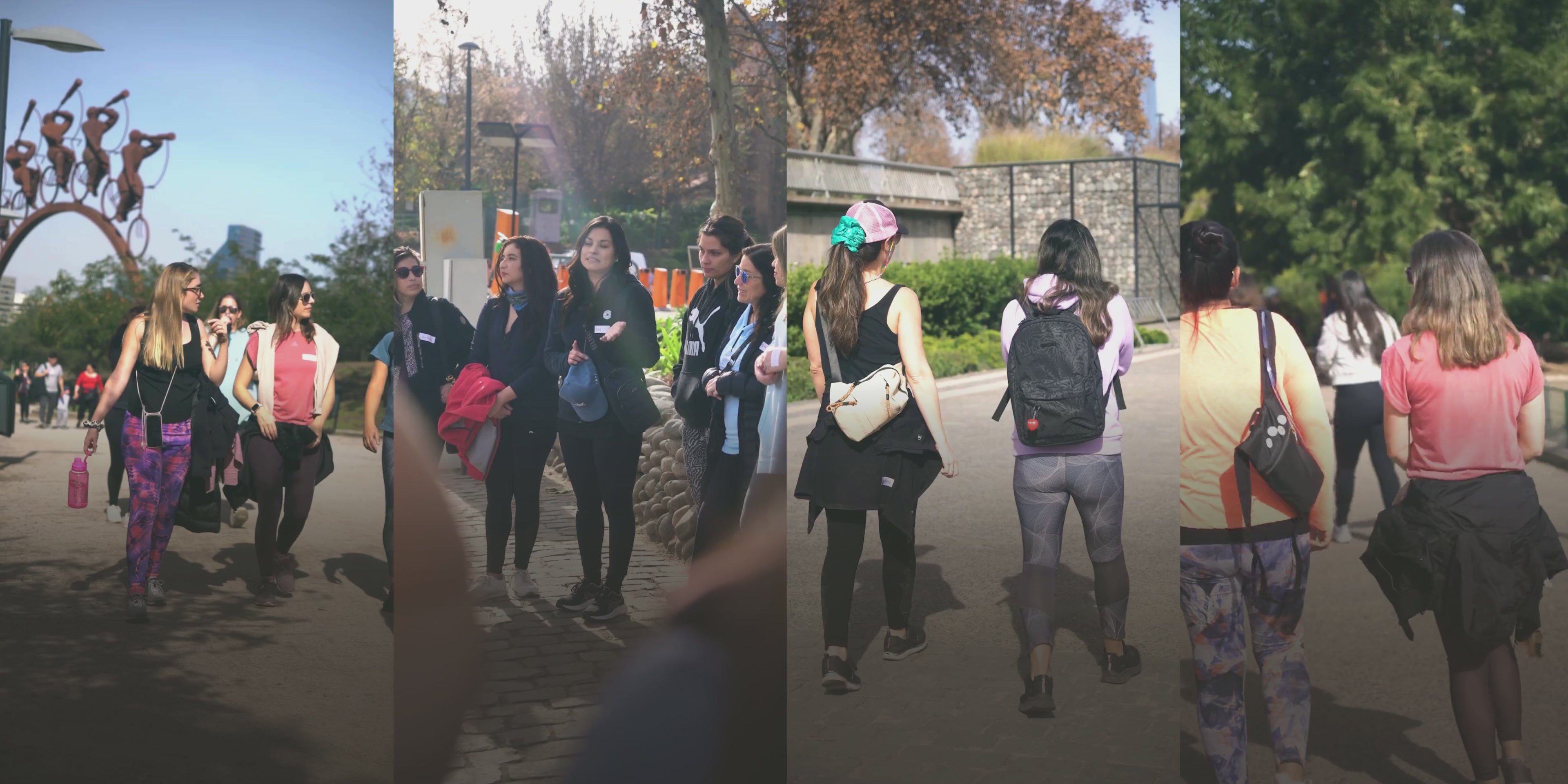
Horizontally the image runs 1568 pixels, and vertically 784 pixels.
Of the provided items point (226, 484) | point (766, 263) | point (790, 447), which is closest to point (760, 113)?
point (766, 263)

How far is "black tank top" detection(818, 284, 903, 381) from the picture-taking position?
427 cm

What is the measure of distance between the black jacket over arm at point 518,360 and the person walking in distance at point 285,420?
0.84 metres

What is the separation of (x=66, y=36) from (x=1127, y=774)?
3.52 metres

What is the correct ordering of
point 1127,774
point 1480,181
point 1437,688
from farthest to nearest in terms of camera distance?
point 1480,181 < point 1437,688 < point 1127,774

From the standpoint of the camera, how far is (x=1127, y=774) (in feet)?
12.2

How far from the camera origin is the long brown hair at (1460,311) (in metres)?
3.42

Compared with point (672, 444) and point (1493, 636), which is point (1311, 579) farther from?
point (672, 444)

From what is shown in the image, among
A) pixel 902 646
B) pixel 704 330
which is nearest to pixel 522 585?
pixel 704 330

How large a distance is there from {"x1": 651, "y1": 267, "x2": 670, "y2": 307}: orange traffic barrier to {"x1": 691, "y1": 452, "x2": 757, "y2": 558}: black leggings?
15.4 inches

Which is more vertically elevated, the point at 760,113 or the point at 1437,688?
the point at 760,113

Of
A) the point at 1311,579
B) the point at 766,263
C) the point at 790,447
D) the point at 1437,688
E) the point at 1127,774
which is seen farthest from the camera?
the point at 790,447

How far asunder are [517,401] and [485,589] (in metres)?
0.44

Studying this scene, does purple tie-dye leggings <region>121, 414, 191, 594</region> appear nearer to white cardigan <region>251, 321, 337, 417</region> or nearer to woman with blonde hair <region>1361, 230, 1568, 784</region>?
white cardigan <region>251, 321, 337, 417</region>

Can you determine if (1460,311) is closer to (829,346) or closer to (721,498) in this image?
(829,346)
